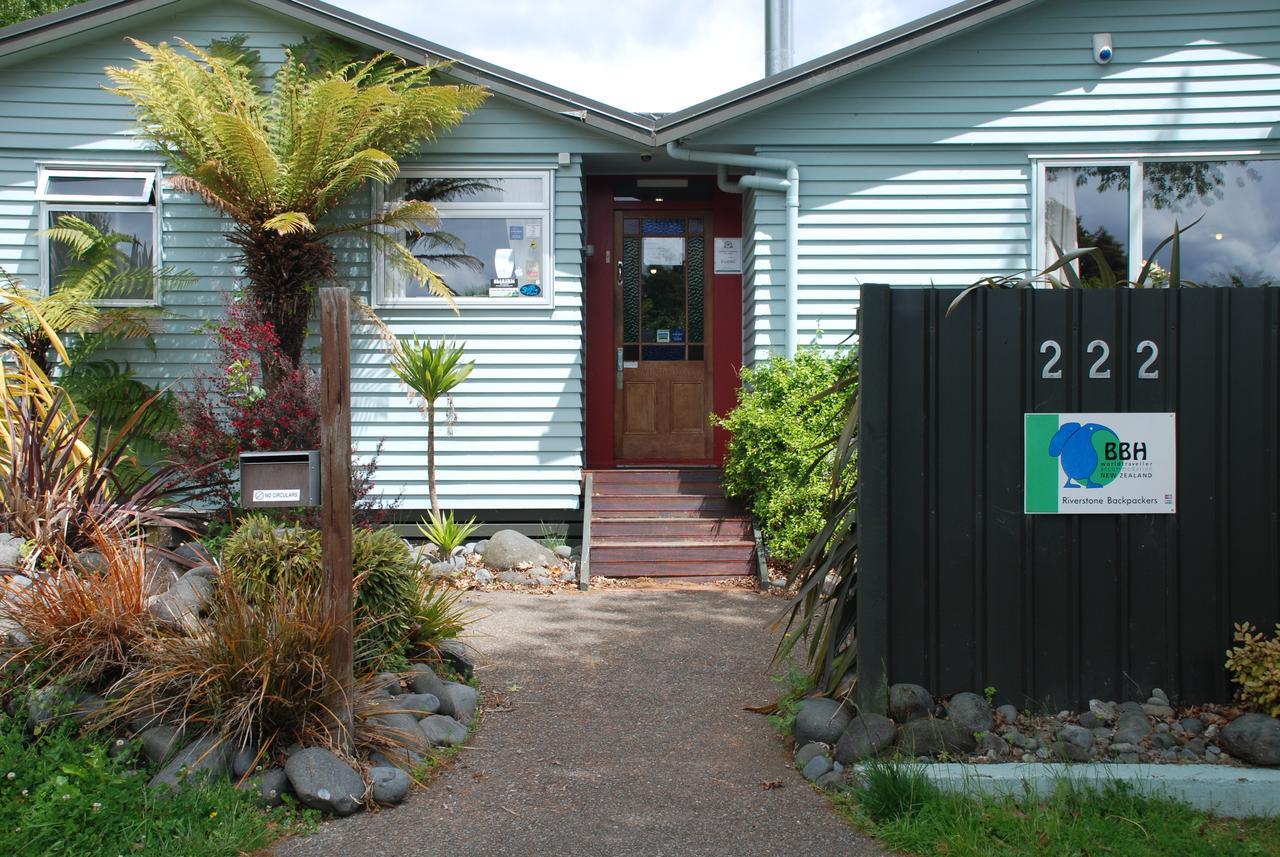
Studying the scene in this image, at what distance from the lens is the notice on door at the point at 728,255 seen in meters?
11.6

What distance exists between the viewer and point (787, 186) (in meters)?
10.0

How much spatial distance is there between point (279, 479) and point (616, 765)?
198 centimetres

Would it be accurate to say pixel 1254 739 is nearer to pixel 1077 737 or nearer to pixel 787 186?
A: pixel 1077 737

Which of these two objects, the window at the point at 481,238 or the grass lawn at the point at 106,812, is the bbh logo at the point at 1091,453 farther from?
the window at the point at 481,238

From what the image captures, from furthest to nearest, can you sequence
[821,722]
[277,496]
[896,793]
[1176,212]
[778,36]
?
1. [778,36]
2. [1176,212]
3. [821,722]
4. [277,496]
5. [896,793]

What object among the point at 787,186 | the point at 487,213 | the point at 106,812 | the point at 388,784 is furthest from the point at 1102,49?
the point at 106,812

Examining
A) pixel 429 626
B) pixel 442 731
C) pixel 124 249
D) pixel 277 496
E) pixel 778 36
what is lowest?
pixel 442 731

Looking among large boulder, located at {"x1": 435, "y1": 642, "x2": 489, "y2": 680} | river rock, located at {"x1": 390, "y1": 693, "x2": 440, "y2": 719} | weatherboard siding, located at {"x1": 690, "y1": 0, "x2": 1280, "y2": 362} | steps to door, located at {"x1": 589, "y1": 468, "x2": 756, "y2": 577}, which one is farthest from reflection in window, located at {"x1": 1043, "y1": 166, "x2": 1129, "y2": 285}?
river rock, located at {"x1": 390, "y1": 693, "x2": 440, "y2": 719}

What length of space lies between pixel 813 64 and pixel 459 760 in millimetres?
7278

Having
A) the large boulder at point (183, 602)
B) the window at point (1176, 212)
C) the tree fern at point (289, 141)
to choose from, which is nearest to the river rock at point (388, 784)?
the large boulder at point (183, 602)

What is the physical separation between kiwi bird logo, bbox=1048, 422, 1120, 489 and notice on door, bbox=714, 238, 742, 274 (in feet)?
23.4

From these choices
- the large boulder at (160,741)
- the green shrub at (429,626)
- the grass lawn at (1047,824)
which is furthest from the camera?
the green shrub at (429,626)

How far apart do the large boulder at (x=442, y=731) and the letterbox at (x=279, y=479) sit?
4.03 feet

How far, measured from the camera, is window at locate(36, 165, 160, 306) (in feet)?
32.9
